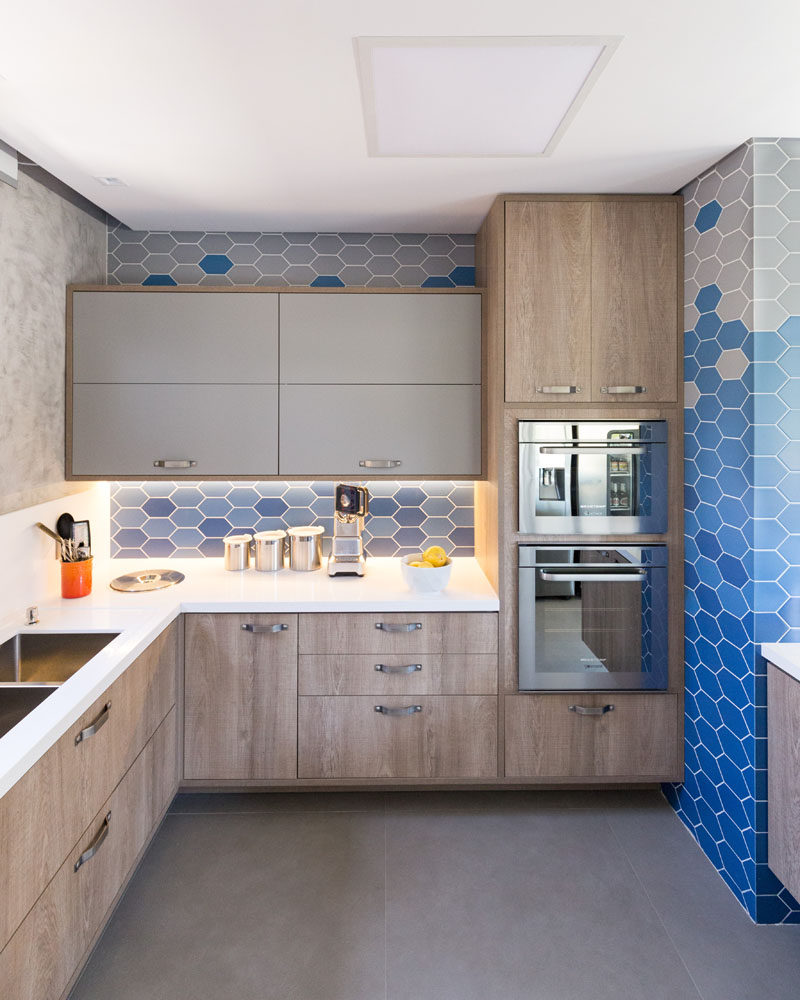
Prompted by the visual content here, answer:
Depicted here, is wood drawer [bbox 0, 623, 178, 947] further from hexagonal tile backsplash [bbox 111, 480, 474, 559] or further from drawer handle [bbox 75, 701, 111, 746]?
hexagonal tile backsplash [bbox 111, 480, 474, 559]

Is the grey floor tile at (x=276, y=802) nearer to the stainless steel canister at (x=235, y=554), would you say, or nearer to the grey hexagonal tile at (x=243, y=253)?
the stainless steel canister at (x=235, y=554)

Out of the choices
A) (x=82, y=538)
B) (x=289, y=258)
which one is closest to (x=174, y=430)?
(x=82, y=538)

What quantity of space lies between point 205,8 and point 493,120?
88 cm

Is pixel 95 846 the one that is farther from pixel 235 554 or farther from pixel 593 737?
pixel 593 737

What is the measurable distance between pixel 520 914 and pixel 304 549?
1.66 meters

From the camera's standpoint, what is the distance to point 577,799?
9.62ft

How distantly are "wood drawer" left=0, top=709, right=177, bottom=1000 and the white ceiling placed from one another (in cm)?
196

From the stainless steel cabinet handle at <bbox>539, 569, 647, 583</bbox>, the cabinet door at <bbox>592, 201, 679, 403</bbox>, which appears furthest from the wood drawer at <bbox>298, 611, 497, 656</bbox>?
the cabinet door at <bbox>592, 201, 679, 403</bbox>

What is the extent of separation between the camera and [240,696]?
277cm

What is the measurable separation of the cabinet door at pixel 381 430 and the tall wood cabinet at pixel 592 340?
29cm

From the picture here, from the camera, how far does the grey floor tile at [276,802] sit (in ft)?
9.34

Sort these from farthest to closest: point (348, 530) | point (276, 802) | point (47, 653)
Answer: point (348, 530)
point (276, 802)
point (47, 653)

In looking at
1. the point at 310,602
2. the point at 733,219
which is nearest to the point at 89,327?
the point at 310,602

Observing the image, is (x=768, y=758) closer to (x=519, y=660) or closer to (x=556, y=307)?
(x=519, y=660)
